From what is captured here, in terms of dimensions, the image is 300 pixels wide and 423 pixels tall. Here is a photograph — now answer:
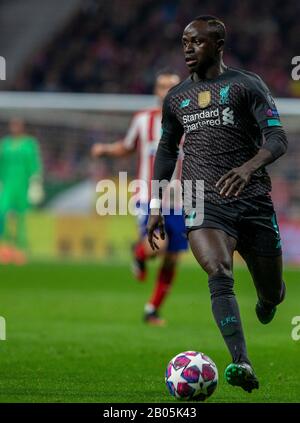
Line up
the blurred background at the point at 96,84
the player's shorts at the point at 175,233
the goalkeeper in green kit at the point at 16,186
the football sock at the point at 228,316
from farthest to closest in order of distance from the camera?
the goalkeeper in green kit at the point at 16,186 < the blurred background at the point at 96,84 < the player's shorts at the point at 175,233 < the football sock at the point at 228,316

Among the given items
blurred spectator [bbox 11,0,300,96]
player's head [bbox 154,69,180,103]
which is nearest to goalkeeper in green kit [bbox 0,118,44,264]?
blurred spectator [bbox 11,0,300,96]

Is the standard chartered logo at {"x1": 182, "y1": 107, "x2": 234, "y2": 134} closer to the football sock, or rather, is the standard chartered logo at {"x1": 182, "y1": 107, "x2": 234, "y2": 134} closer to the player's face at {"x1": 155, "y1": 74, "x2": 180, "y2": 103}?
the football sock

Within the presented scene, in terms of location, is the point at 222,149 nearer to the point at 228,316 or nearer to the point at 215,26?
the point at 215,26

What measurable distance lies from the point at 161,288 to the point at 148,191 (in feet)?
4.00

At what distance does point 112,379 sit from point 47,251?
14461 mm

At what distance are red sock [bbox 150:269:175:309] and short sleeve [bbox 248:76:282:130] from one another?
187 inches

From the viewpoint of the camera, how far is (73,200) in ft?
71.8

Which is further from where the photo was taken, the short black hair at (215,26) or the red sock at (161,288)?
the red sock at (161,288)

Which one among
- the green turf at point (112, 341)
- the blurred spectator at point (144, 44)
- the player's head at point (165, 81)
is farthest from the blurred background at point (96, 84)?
the player's head at point (165, 81)

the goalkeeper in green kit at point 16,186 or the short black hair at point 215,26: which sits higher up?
the goalkeeper in green kit at point 16,186

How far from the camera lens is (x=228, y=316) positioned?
6.32 metres

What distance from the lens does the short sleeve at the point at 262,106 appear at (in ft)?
21.5

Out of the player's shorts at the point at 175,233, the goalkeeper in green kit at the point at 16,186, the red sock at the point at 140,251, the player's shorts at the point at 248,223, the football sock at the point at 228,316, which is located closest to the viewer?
the football sock at the point at 228,316

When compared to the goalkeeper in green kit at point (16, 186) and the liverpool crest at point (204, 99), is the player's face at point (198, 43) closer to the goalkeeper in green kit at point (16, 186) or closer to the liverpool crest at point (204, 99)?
the liverpool crest at point (204, 99)
